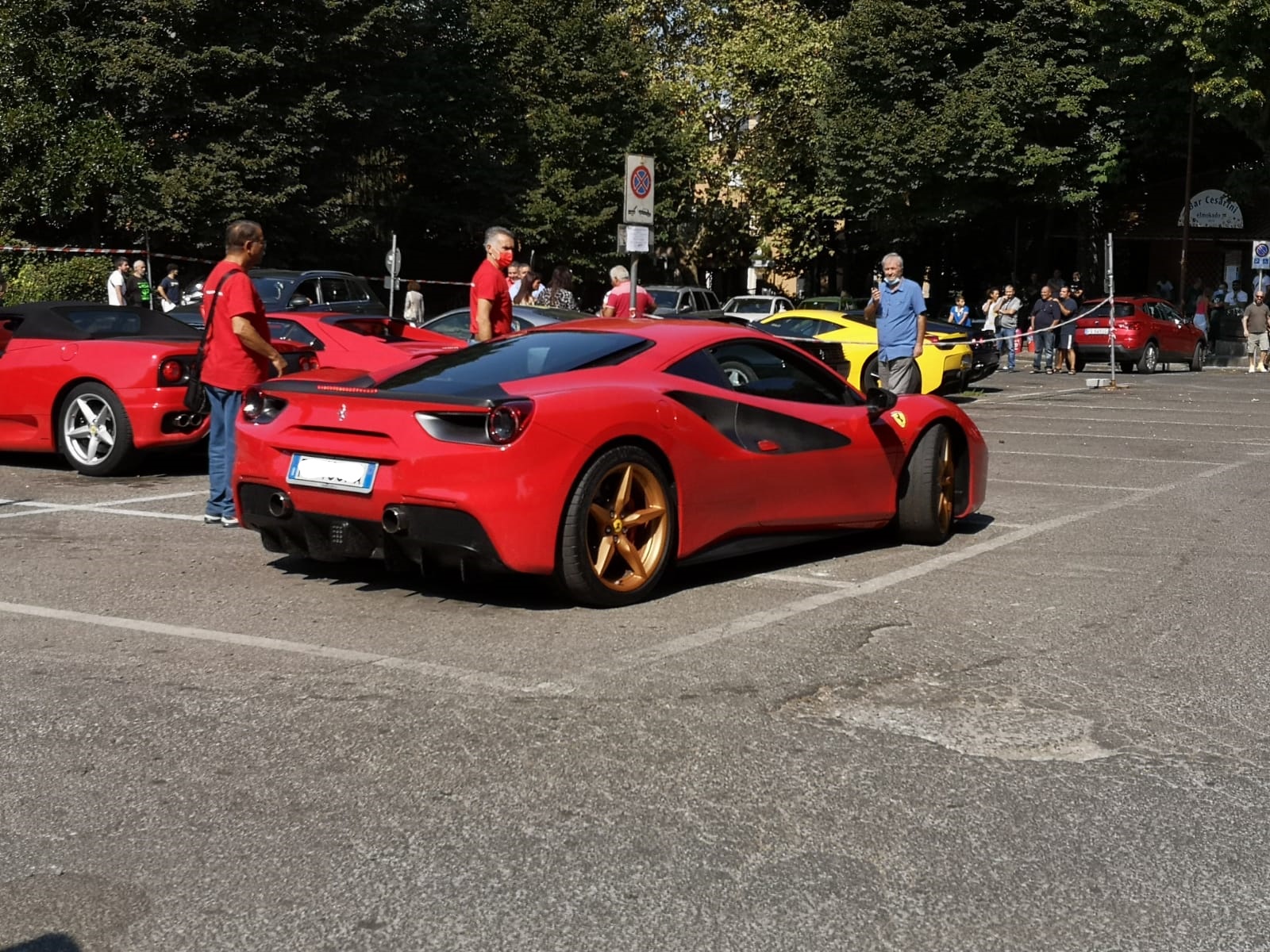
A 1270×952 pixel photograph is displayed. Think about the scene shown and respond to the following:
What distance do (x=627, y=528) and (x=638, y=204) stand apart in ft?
36.9

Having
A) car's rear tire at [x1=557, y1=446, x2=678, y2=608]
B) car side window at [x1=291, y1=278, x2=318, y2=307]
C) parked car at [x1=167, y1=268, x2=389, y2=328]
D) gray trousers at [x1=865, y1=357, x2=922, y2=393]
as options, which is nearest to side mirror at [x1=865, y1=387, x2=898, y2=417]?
car's rear tire at [x1=557, y1=446, x2=678, y2=608]

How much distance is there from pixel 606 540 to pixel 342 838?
300cm

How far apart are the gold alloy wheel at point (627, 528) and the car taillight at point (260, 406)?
156cm

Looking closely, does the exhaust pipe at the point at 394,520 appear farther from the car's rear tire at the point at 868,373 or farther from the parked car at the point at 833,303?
the parked car at the point at 833,303

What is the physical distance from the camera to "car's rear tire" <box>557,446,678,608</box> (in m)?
6.54

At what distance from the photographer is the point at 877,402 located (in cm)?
831

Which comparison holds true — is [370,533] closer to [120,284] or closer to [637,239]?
[637,239]

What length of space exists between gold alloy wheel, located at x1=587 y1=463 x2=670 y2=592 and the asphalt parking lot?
18 cm

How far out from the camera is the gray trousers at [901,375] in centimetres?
1340

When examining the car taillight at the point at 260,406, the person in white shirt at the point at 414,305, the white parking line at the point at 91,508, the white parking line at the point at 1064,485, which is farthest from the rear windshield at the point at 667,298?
the car taillight at the point at 260,406

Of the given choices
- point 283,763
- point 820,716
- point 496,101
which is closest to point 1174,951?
point 820,716

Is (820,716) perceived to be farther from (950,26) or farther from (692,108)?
(692,108)

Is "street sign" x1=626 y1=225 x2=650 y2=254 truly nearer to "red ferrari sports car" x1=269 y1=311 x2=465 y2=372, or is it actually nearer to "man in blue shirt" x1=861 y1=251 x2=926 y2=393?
"man in blue shirt" x1=861 y1=251 x2=926 y2=393

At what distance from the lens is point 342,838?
12.6 feet
